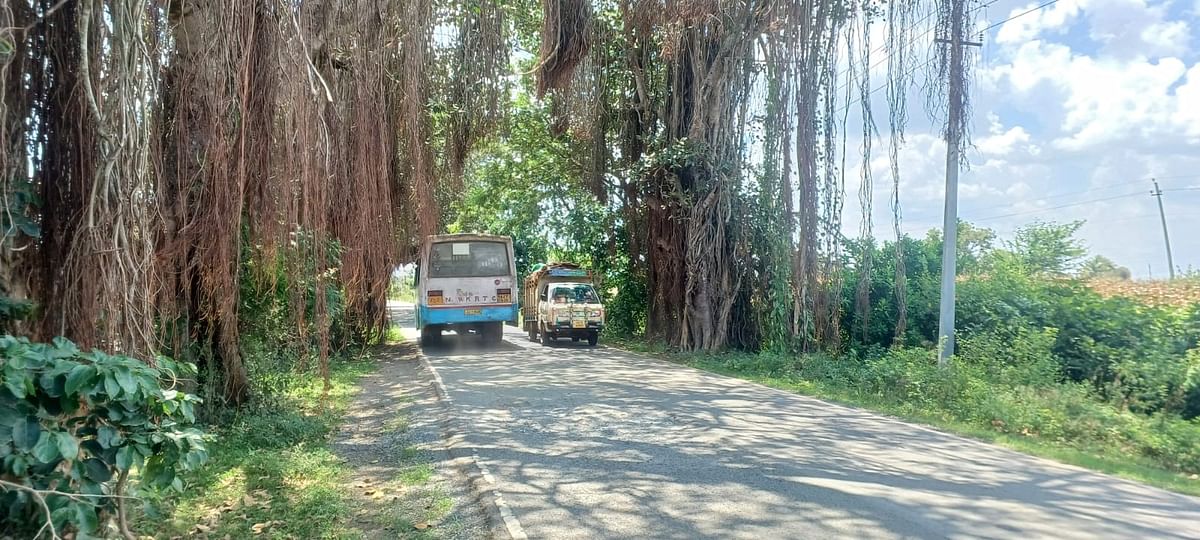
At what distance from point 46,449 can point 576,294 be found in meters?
18.2

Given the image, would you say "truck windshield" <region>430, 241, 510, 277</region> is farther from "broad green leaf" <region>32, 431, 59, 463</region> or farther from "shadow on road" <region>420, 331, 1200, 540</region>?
"broad green leaf" <region>32, 431, 59, 463</region>

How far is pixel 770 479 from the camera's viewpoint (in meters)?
5.88

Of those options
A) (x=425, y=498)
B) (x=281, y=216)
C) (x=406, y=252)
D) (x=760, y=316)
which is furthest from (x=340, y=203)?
(x=760, y=316)

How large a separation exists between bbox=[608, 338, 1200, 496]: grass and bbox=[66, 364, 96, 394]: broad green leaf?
7407 millimetres

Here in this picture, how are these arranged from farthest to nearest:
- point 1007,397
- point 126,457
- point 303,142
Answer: point 1007,397 → point 303,142 → point 126,457

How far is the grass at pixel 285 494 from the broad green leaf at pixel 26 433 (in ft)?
2.82

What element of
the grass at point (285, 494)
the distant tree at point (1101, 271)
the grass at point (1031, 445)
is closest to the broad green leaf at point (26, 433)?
the grass at point (285, 494)

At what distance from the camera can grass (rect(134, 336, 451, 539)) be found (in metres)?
4.76

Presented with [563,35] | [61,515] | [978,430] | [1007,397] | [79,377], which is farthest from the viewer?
[563,35]

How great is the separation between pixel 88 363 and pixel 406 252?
1061cm

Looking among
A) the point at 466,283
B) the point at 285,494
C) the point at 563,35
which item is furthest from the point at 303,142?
the point at 466,283

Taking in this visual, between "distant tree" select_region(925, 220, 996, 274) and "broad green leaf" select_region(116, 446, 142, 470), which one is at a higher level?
"distant tree" select_region(925, 220, 996, 274)

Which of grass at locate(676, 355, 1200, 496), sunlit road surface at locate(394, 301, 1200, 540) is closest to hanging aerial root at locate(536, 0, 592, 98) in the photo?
sunlit road surface at locate(394, 301, 1200, 540)

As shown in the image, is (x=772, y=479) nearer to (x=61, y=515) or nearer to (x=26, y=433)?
(x=61, y=515)
